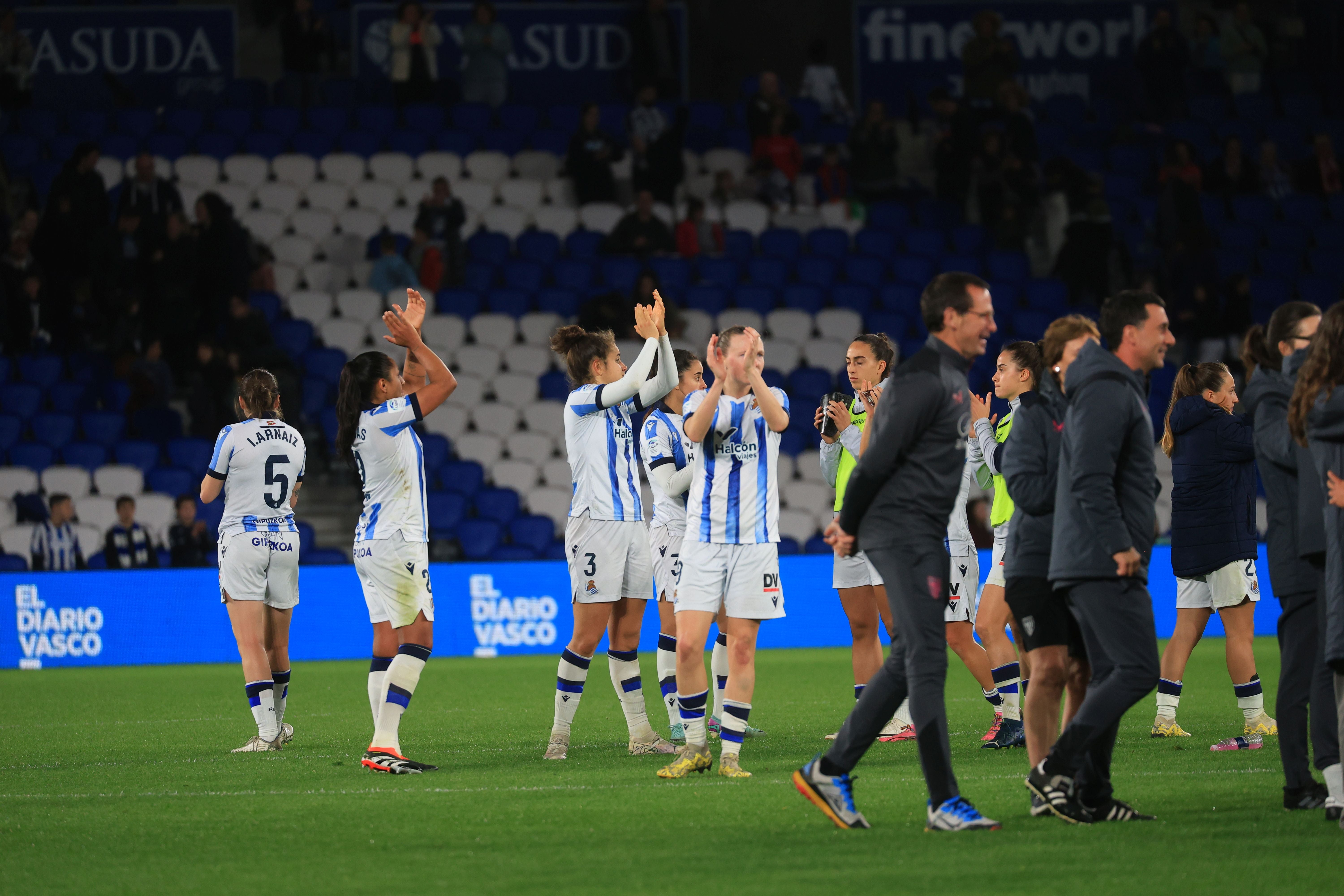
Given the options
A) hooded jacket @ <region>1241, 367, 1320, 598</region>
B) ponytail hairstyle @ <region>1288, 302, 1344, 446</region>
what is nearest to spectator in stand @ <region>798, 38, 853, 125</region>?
hooded jacket @ <region>1241, 367, 1320, 598</region>

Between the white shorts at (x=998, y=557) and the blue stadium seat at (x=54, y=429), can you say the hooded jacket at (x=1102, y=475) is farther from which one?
the blue stadium seat at (x=54, y=429)

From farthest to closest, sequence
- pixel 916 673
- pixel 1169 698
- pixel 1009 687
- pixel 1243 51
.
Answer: pixel 1243 51 < pixel 1169 698 < pixel 1009 687 < pixel 916 673

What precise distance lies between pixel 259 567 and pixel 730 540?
11.5 feet

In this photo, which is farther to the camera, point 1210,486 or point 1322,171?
point 1322,171

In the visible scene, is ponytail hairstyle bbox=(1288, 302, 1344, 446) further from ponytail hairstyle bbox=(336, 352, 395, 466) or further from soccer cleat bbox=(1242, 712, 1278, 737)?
ponytail hairstyle bbox=(336, 352, 395, 466)

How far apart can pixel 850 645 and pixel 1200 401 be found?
9863 millimetres

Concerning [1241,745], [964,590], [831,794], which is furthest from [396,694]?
[1241,745]

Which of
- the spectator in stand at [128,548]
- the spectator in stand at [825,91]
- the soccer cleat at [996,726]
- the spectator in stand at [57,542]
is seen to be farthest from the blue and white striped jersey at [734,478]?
the spectator in stand at [825,91]

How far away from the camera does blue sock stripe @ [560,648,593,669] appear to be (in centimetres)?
910

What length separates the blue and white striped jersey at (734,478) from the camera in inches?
321

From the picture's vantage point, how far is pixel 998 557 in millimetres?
9734

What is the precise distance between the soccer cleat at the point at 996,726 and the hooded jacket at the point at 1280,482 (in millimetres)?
2808

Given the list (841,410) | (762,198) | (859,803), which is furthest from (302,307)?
(859,803)

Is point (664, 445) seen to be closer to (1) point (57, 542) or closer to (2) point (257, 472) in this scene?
(2) point (257, 472)
